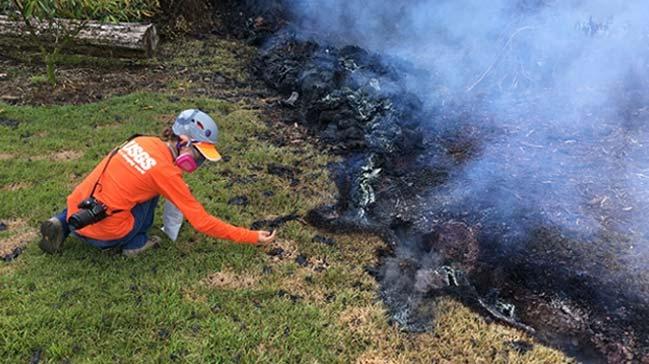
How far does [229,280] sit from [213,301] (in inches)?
9.4

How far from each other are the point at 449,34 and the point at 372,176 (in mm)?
4462

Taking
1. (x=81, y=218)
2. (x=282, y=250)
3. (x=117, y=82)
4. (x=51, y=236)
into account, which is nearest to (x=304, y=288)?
(x=282, y=250)

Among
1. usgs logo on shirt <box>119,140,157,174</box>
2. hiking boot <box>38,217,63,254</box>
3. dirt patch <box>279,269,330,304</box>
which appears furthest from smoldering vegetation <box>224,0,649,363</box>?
hiking boot <box>38,217,63,254</box>

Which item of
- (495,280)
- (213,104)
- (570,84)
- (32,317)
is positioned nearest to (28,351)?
(32,317)

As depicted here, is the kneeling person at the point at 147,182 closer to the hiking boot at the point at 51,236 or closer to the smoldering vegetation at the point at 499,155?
the hiking boot at the point at 51,236

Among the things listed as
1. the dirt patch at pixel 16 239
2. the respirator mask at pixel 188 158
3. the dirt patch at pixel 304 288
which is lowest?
the dirt patch at pixel 16 239

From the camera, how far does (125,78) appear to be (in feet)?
23.8

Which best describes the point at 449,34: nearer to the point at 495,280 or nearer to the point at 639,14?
the point at 639,14

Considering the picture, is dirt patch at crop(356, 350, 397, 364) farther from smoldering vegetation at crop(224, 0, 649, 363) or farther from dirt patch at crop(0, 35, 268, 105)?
dirt patch at crop(0, 35, 268, 105)

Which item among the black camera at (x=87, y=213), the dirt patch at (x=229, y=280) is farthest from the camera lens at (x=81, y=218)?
the dirt patch at (x=229, y=280)

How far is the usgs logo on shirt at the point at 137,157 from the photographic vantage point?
Answer: 322cm

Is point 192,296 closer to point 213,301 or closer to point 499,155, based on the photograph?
point 213,301

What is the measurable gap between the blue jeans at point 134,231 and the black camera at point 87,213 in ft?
0.71

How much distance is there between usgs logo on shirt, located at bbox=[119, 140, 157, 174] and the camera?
322 cm
